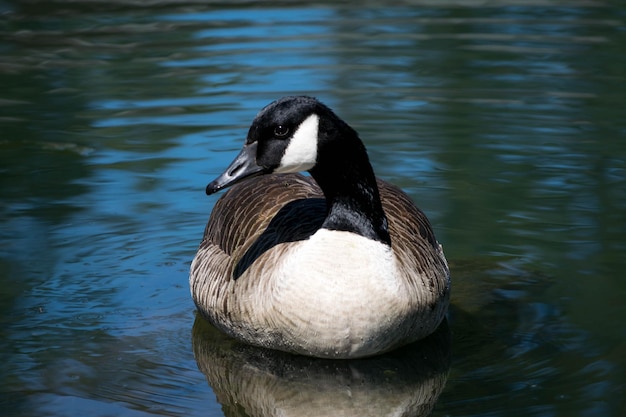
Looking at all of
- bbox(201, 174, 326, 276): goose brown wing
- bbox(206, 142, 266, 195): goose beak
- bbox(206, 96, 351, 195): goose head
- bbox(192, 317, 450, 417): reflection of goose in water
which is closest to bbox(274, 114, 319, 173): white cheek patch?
bbox(206, 96, 351, 195): goose head

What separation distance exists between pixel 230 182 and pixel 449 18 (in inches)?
442

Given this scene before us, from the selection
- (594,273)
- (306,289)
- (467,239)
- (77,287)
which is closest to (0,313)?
(77,287)

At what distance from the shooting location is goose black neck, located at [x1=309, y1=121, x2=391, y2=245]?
682 cm

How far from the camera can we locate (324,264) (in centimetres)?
680

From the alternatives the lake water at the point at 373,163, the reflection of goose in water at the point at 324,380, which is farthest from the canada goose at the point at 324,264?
the lake water at the point at 373,163

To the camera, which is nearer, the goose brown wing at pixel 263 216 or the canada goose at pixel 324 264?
the canada goose at pixel 324 264

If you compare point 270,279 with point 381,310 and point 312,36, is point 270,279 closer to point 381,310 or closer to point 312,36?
point 381,310

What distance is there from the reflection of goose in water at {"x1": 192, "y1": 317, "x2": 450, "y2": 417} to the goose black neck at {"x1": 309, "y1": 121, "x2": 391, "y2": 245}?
0.87 meters

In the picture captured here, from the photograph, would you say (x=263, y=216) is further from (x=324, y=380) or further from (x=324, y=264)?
(x=324, y=380)

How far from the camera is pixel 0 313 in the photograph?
8.05 m

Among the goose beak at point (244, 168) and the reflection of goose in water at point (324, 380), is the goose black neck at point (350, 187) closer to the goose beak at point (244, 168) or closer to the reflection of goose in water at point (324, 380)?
the goose beak at point (244, 168)

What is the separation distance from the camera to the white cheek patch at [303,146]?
6.68 metres

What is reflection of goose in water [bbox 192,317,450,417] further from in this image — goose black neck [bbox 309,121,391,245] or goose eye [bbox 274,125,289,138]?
goose eye [bbox 274,125,289,138]

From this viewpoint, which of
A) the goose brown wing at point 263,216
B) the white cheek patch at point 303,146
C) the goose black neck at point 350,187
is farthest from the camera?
the goose brown wing at point 263,216
